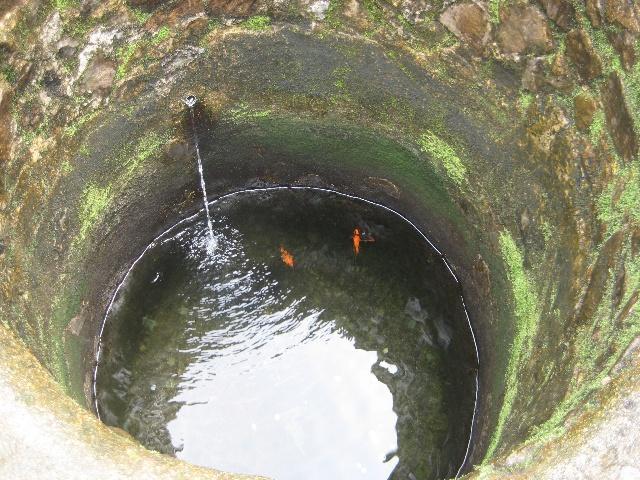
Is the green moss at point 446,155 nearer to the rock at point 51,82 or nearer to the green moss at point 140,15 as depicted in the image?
the green moss at point 140,15

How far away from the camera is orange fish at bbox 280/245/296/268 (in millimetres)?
6094

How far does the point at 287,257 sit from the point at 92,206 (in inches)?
70.1

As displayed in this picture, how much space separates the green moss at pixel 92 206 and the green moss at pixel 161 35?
4.04 ft

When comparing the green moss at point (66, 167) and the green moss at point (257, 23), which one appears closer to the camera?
the green moss at point (66, 167)

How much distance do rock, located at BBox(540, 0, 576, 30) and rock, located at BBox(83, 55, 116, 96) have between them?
3.11 meters

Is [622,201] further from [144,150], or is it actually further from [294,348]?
[144,150]

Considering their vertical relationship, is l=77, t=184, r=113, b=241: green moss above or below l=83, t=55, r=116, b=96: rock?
below

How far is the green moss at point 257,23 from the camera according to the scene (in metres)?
5.25

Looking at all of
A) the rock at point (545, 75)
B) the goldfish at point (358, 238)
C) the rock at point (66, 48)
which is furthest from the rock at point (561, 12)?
the rock at point (66, 48)

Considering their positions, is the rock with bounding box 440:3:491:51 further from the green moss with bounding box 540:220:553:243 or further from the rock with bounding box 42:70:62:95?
the rock with bounding box 42:70:62:95

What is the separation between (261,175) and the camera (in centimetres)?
646

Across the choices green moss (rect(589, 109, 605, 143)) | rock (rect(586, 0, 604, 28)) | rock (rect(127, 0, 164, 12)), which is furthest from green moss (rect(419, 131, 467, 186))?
rock (rect(127, 0, 164, 12))

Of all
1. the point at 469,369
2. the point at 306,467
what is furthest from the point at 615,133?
the point at 306,467

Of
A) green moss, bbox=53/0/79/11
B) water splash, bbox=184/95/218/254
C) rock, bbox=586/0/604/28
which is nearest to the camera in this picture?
rock, bbox=586/0/604/28
